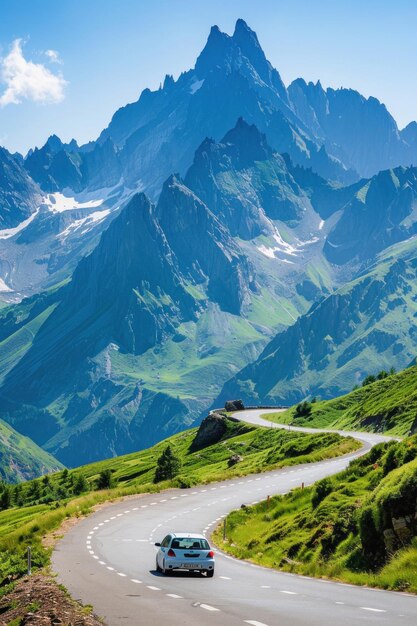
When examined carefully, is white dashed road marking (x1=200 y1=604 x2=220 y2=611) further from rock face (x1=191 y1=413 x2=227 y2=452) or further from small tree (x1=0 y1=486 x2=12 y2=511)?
small tree (x1=0 y1=486 x2=12 y2=511)

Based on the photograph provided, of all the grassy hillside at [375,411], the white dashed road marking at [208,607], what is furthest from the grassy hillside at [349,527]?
the grassy hillside at [375,411]

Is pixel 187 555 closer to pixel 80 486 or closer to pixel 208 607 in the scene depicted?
pixel 208 607

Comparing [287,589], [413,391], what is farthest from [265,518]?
[413,391]

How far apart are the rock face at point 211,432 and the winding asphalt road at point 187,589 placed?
86882mm

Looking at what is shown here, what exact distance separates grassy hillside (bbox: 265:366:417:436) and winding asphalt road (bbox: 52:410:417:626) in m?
27.0

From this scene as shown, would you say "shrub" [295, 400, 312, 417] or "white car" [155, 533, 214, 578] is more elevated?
"shrub" [295, 400, 312, 417]

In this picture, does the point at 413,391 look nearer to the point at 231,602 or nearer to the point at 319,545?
the point at 319,545

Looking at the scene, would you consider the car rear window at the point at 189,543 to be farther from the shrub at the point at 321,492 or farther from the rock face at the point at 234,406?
the rock face at the point at 234,406

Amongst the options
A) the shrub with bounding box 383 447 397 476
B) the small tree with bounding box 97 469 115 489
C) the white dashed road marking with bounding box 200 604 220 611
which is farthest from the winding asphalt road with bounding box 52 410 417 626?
the small tree with bounding box 97 469 115 489

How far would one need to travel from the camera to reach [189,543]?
34.4 m

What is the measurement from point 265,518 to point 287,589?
21.7 m

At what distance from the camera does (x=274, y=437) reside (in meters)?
116

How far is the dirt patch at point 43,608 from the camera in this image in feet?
73.6

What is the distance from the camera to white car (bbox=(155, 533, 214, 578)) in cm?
3362
